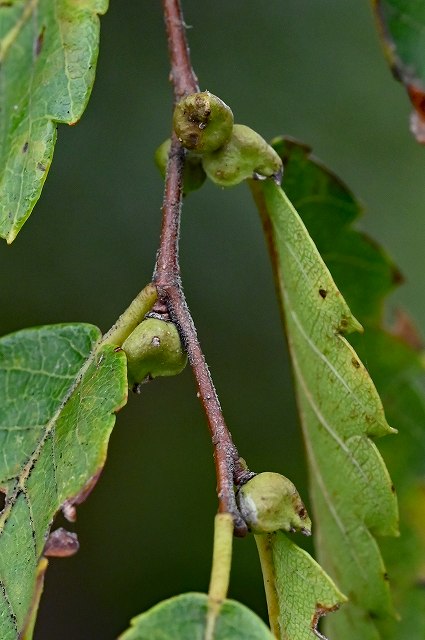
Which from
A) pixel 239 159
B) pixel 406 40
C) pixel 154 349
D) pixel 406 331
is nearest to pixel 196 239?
pixel 406 331

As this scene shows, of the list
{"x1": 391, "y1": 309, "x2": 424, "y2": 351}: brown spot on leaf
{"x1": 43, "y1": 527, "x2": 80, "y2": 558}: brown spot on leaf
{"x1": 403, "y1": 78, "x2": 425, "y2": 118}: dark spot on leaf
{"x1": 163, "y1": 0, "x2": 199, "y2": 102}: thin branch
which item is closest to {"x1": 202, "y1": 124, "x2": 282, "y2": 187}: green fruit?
{"x1": 163, "y1": 0, "x2": 199, "y2": 102}: thin branch

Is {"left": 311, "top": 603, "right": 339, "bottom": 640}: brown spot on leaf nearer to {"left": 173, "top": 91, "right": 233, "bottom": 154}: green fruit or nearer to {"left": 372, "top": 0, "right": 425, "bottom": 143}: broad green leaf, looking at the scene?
{"left": 173, "top": 91, "right": 233, "bottom": 154}: green fruit

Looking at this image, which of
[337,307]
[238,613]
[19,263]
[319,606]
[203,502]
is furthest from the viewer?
[203,502]

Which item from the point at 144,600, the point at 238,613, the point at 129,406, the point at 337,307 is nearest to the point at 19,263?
the point at 129,406

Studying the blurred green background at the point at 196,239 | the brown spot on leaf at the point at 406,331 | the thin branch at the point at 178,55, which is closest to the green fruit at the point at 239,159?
the thin branch at the point at 178,55

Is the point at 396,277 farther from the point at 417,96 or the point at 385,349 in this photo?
the point at 417,96

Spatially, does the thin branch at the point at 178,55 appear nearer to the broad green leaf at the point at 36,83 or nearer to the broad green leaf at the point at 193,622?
the broad green leaf at the point at 36,83

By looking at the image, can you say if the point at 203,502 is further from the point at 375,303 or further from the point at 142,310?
the point at 142,310
